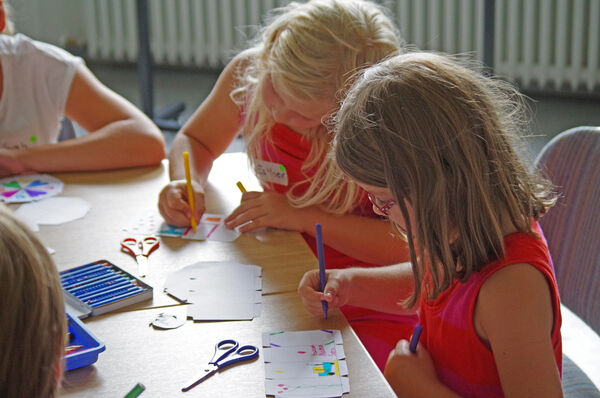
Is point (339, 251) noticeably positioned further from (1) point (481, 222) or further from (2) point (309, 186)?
(1) point (481, 222)

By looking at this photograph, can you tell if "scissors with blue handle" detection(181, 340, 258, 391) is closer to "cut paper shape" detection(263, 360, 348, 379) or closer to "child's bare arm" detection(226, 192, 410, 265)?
"cut paper shape" detection(263, 360, 348, 379)

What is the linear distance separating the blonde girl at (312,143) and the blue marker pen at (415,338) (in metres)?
0.21

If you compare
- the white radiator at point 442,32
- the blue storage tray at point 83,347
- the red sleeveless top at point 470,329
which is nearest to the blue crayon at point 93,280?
the blue storage tray at point 83,347

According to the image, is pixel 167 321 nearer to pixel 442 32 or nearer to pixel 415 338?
pixel 415 338

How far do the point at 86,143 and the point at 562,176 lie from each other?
41.9 inches

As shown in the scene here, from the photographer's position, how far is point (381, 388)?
85 centimetres

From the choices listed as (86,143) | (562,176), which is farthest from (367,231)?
(86,143)

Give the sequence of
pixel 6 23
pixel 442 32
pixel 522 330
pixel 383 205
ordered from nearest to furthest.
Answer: pixel 522 330, pixel 383 205, pixel 6 23, pixel 442 32

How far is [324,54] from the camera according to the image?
1.25 meters

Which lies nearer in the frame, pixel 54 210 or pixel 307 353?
pixel 307 353

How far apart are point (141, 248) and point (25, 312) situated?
2.20ft

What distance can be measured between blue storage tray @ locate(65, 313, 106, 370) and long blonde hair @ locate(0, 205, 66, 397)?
0.25m

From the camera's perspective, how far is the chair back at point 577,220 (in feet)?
4.15

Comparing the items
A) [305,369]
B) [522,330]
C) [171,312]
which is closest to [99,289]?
[171,312]
